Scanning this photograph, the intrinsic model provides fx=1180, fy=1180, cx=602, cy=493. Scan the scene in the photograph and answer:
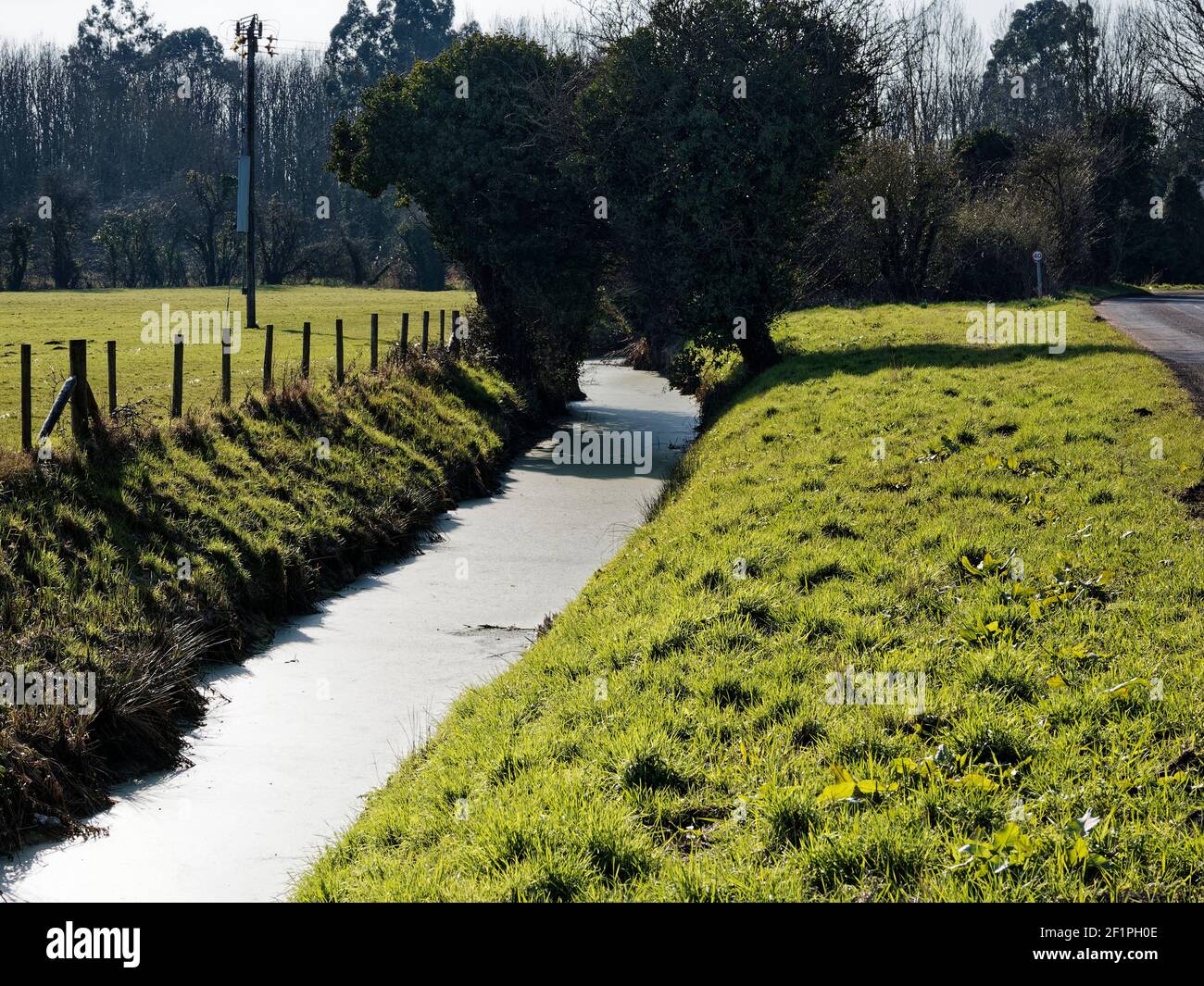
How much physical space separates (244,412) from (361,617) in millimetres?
5483

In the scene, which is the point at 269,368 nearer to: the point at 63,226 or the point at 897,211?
the point at 897,211

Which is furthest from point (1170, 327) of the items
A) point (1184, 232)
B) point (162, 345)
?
point (1184, 232)

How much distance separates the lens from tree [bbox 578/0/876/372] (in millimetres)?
22938

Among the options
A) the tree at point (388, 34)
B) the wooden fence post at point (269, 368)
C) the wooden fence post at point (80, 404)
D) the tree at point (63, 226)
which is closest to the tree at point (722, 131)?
the wooden fence post at point (269, 368)

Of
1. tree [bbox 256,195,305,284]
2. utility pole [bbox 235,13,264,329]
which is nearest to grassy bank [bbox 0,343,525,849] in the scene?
utility pole [bbox 235,13,264,329]

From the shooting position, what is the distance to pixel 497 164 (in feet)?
83.8

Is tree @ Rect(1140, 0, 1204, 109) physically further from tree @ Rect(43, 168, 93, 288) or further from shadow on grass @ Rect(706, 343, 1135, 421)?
tree @ Rect(43, 168, 93, 288)

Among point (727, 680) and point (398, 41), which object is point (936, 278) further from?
point (398, 41)

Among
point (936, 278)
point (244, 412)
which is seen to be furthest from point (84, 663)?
point (936, 278)

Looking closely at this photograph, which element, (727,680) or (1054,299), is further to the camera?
(1054,299)

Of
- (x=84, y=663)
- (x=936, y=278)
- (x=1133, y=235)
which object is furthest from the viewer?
(x=1133, y=235)

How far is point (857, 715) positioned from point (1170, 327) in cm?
2399

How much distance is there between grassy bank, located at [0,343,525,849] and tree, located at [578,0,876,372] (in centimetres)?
690
